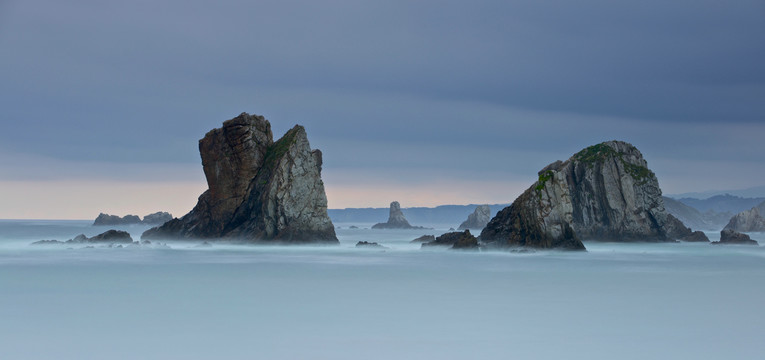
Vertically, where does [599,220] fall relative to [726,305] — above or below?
above

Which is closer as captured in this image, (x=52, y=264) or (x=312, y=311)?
(x=312, y=311)

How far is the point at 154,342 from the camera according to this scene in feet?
69.5

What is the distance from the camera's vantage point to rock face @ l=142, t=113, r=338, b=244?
242ft

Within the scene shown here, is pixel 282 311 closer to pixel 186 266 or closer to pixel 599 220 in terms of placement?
pixel 186 266

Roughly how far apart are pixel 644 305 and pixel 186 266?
30517 mm

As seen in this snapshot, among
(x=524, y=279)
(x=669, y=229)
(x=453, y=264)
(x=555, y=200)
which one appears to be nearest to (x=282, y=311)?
(x=524, y=279)

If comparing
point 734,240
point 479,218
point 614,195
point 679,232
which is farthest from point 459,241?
point 479,218

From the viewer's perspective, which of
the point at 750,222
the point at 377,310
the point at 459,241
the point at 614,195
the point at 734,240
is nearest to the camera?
the point at 377,310

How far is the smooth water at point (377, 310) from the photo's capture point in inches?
805

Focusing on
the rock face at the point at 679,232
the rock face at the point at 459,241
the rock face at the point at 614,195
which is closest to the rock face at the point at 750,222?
the rock face at the point at 679,232

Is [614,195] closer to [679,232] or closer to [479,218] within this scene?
[679,232]

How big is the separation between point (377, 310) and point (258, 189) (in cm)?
5013

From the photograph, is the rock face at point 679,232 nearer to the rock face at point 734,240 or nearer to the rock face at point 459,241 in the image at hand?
the rock face at point 734,240

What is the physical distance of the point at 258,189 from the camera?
77000 mm
